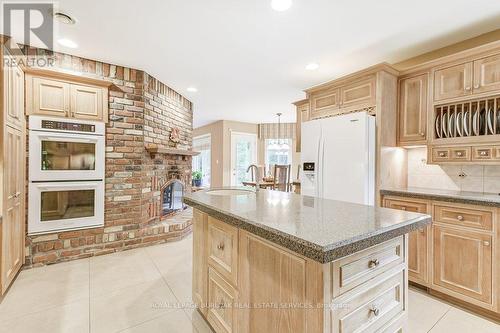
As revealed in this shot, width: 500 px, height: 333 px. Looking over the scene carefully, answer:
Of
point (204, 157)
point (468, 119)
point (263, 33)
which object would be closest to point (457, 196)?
point (468, 119)

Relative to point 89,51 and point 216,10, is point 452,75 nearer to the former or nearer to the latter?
point 216,10

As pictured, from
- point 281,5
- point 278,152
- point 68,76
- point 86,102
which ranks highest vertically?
point 281,5

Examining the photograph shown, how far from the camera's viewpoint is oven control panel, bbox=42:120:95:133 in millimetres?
2760

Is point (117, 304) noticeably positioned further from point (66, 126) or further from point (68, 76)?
point (68, 76)

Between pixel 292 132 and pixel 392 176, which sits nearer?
pixel 392 176

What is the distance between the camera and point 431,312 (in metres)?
2.00

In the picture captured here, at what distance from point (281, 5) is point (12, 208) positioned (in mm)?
3028

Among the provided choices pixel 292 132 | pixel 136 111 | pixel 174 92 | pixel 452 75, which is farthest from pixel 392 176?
pixel 292 132

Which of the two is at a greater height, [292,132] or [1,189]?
[292,132]

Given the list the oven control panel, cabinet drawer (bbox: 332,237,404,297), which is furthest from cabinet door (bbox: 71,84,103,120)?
cabinet drawer (bbox: 332,237,404,297)

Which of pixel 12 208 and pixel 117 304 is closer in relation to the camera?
pixel 117 304

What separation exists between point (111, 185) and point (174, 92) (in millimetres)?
2001

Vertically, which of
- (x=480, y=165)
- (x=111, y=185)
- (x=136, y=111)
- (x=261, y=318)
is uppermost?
(x=136, y=111)

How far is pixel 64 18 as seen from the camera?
7.24 feet
